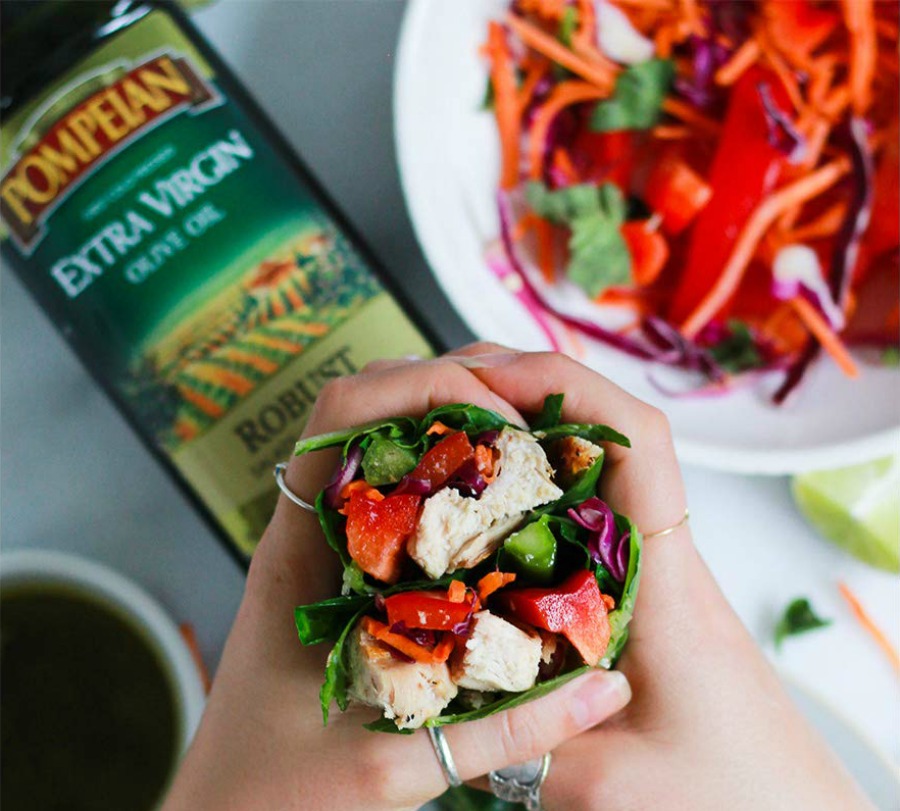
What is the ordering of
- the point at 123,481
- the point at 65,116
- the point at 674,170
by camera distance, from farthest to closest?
1. the point at 123,481
2. the point at 674,170
3. the point at 65,116

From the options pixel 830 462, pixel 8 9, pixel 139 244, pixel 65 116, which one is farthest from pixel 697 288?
pixel 8 9

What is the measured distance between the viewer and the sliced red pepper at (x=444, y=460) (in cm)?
78

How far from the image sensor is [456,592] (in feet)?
2.40

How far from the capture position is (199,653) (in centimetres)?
144

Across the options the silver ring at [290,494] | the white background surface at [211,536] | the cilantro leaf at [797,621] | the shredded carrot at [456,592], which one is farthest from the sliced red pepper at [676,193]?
the shredded carrot at [456,592]

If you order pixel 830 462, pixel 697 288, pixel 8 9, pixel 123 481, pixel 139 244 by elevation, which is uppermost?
pixel 8 9

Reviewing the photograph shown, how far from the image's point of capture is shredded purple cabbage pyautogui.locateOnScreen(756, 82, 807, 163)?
1.34 m

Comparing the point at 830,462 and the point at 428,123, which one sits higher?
the point at 428,123

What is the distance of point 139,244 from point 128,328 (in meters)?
0.11

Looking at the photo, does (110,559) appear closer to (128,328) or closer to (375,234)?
(128,328)

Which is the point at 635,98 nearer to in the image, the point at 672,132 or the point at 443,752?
the point at 672,132

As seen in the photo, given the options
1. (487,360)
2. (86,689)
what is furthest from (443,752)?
(86,689)

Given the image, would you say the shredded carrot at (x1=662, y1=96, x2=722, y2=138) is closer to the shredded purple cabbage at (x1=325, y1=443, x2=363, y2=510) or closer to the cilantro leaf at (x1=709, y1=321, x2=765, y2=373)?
the cilantro leaf at (x1=709, y1=321, x2=765, y2=373)

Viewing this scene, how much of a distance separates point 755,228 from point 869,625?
0.65m
